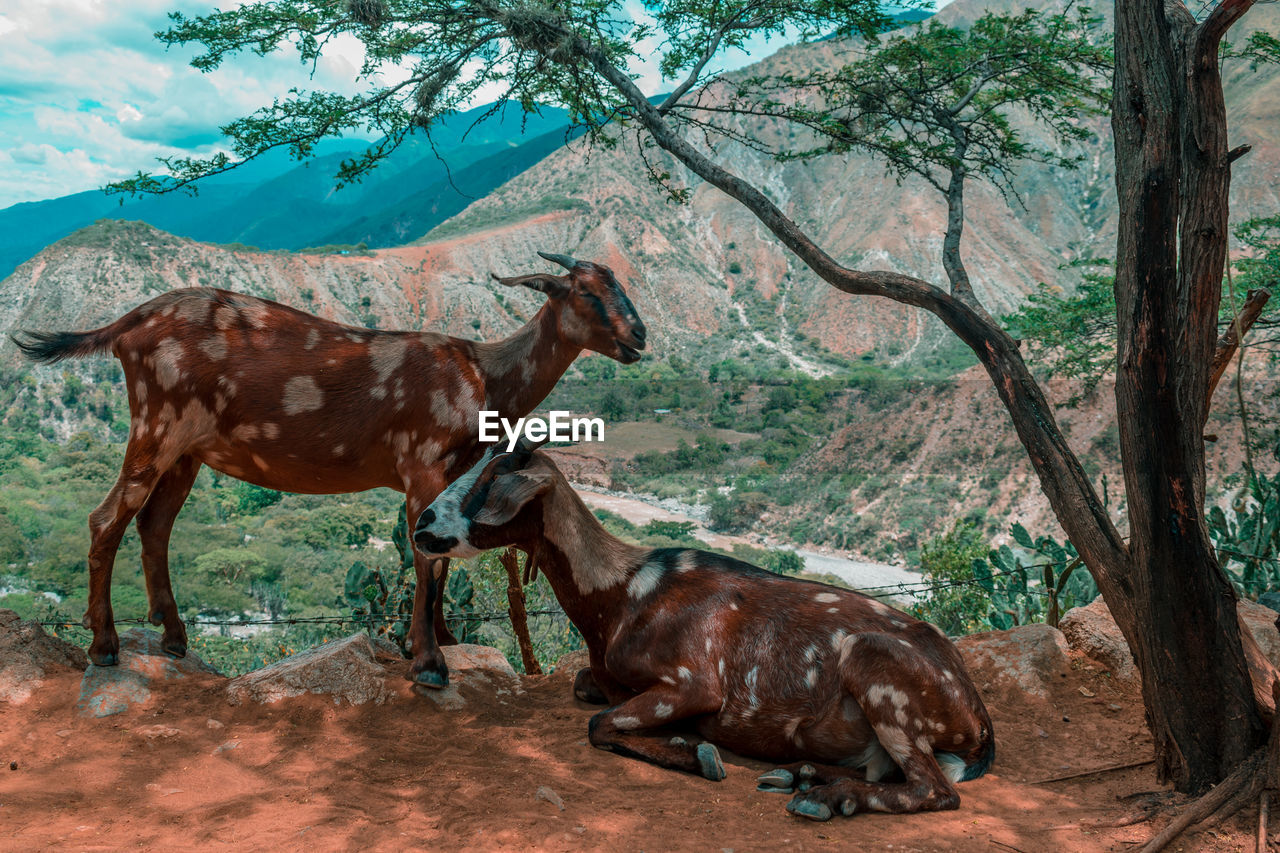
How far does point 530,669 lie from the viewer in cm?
639

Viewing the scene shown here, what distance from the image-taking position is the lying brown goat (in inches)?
153

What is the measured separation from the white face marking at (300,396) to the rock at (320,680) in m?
1.40

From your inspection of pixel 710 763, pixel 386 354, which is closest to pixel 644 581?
pixel 710 763

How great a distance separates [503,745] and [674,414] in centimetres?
4819

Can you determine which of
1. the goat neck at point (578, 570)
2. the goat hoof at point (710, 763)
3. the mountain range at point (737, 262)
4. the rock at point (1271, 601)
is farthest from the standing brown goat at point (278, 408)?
the mountain range at point (737, 262)

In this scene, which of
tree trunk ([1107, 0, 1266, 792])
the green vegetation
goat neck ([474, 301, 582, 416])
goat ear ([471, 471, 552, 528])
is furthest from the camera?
the green vegetation

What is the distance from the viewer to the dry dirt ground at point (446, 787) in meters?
3.31

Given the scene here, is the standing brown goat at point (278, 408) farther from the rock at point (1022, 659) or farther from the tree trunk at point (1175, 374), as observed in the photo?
the rock at point (1022, 659)

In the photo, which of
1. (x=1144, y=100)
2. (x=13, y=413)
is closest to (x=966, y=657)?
(x=1144, y=100)

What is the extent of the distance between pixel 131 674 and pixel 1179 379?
5.52 meters

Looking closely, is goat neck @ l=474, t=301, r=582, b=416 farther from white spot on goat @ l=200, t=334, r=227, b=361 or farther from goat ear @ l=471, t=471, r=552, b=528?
white spot on goat @ l=200, t=334, r=227, b=361

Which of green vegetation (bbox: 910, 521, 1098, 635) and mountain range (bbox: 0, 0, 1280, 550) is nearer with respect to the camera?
green vegetation (bbox: 910, 521, 1098, 635)

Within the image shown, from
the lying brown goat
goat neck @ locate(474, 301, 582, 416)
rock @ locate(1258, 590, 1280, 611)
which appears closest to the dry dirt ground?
the lying brown goat

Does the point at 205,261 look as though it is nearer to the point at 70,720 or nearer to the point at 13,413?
the point at 13,413
